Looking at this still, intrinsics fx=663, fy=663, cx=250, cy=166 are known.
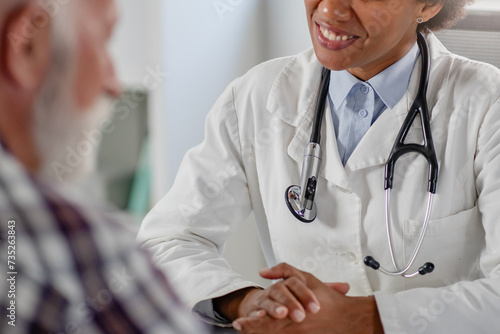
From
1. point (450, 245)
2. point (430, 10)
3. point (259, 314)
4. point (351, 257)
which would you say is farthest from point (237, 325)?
point (430, 10)

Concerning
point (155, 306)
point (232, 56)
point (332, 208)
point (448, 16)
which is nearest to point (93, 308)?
point (155, 306)

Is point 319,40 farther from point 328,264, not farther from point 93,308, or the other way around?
point 93,308

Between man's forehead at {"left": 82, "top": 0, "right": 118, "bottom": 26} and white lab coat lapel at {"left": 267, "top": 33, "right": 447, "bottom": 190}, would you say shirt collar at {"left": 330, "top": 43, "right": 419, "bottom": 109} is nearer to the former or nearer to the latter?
white lab coat lapel at {"left": 267, "top": 33, "right": 447, "bottom": 190}

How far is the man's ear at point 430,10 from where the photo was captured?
975mm

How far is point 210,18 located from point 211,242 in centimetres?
56

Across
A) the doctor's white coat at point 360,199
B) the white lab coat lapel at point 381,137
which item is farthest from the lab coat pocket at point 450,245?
the white lab coat lapel at point 381,137

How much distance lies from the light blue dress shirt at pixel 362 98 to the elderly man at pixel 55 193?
0.72 m

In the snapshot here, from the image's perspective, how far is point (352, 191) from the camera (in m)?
0.94

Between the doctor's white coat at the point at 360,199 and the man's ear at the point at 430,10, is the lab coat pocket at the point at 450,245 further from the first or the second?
the man's ear at the point at 430,10

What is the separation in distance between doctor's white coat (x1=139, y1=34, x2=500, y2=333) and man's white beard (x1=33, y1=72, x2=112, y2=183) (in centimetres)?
58

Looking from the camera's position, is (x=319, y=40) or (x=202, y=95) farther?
(x=202, y=95)

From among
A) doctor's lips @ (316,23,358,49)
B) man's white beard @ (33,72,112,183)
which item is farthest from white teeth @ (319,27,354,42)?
man's white beard @ (33,72,112,183)

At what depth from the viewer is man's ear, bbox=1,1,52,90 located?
0.26 meters

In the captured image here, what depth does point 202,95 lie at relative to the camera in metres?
1.40
